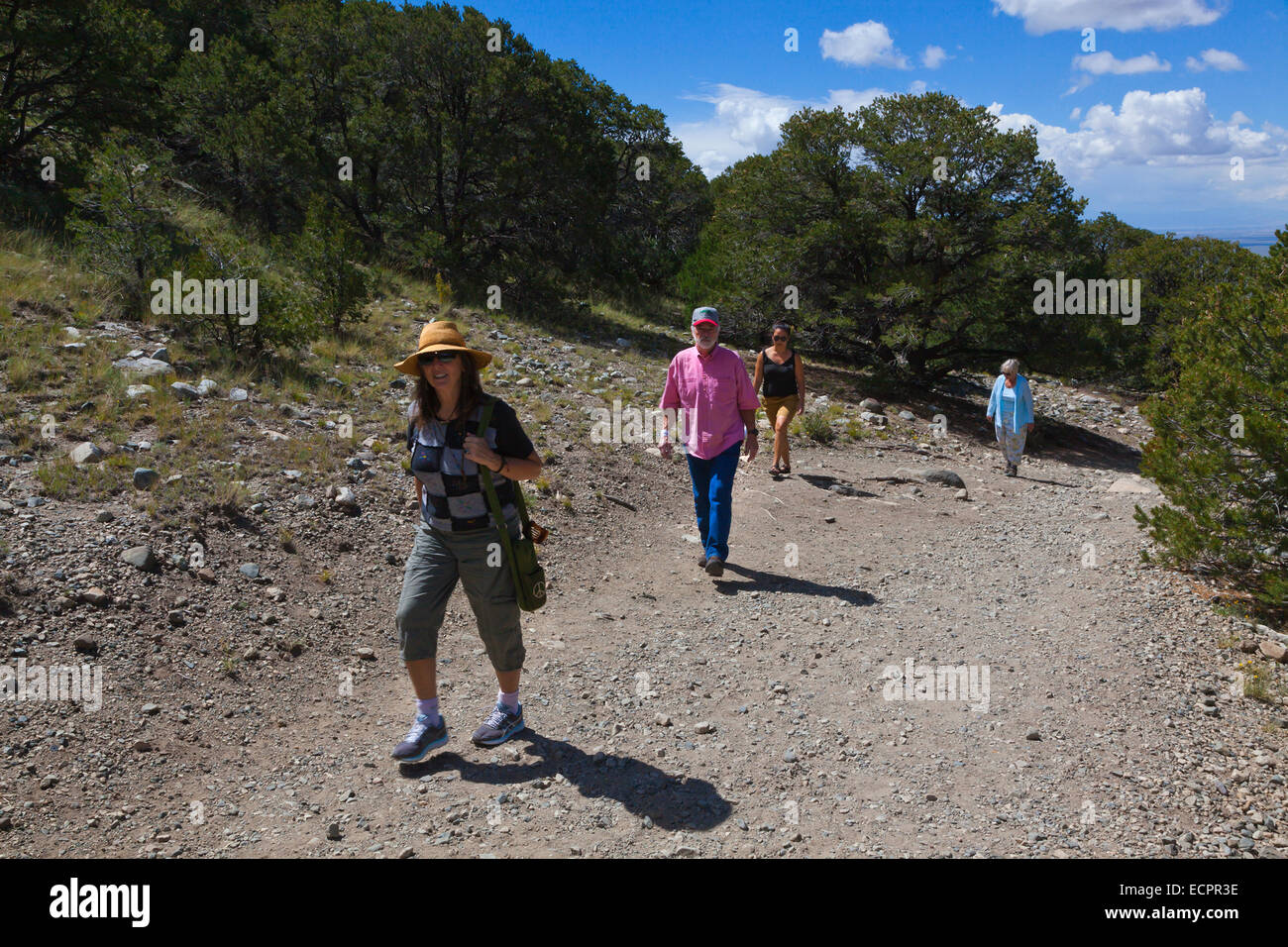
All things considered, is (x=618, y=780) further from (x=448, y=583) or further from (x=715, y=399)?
(x=715, y=399)

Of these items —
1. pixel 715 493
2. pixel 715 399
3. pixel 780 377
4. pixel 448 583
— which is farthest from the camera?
pixel 780 377

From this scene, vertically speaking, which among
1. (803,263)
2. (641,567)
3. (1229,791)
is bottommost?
(1229,791)

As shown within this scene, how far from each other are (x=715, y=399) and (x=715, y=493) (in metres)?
0.77

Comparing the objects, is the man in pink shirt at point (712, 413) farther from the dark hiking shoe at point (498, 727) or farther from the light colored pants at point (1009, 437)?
the light colored pants at point (1009, 437)

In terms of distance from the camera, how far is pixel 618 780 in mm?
4055

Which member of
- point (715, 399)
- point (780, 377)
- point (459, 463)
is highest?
point (780, 377)

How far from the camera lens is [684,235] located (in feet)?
95.9

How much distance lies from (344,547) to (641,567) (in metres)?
2.51

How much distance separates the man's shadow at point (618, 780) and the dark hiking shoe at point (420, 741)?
0.05 meters

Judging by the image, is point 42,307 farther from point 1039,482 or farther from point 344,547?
point 1039,482

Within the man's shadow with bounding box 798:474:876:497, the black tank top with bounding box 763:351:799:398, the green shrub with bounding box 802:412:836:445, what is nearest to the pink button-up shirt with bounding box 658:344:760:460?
the black tank top with bounding box 763:351:799:398

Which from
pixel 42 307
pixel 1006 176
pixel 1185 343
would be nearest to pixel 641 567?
pixel 1185 343

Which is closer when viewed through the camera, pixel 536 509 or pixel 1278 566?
pixel 1278 566

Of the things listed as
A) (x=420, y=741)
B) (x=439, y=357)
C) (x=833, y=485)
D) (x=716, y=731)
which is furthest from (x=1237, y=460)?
(x=420, y=741)
